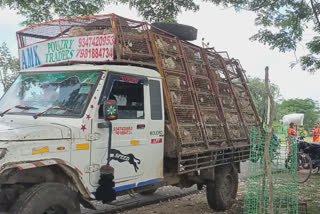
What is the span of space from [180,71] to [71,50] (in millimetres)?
1879

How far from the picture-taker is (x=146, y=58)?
5.67 m

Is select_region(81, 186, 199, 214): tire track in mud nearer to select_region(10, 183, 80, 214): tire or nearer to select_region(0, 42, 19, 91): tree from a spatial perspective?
select_region(10, 183, 80, 214): tire

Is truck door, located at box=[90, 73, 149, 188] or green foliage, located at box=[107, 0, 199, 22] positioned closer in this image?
truck door, located at box=[90, 73, 149, 188]

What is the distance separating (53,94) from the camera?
452 centimetres

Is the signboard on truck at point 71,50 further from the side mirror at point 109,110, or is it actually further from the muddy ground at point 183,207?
the muddy ground at point 183,207

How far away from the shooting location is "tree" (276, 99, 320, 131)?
5651 cm

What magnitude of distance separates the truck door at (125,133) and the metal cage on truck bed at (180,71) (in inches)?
16.5

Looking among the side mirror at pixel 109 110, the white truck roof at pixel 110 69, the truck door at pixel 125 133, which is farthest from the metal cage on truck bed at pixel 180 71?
the side mirror at pixel 109 110

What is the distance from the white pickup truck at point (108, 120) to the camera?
12.1ft

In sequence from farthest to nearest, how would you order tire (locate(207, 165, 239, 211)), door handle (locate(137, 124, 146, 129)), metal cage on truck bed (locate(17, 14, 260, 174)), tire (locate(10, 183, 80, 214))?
1. tire (locate(207, 165, 239, 211))
2. metal cage on truck bed (locate(17, 14, 260, 174))
3. door handle (locate(137, 124, 146, 129))
4. tire (locate(10, 183, 80, 214))

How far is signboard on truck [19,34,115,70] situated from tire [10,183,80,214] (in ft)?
6.39

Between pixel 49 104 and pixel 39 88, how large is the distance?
45 centimetres

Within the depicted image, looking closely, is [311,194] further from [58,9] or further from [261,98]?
[58,9]

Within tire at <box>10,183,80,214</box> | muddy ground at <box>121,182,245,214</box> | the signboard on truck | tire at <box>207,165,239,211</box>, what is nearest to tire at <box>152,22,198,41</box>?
the signboard on truck
